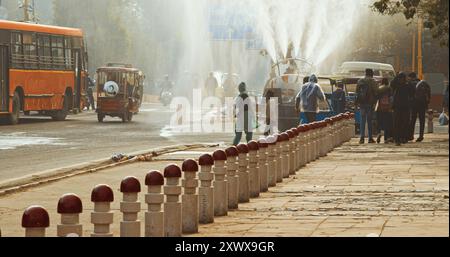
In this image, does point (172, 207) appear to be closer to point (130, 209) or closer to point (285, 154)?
point (130, 209)

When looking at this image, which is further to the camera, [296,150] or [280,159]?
[296,150]

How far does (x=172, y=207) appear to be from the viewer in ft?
44.3

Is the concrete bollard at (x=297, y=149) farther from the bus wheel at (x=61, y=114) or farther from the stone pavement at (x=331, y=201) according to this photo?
the bus wheel at (x=61, y=114)

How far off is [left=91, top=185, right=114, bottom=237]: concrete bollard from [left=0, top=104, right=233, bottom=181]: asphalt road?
12.7m

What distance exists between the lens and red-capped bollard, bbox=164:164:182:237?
13.5 metres

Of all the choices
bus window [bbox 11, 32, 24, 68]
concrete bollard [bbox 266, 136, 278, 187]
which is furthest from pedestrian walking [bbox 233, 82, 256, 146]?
bus window [bbox 11, 32, 24, 68]

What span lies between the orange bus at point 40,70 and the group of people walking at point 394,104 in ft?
46.4

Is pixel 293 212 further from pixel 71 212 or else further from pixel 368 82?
pixel 368 82

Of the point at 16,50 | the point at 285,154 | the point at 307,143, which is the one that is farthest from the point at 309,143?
the point at 16,50

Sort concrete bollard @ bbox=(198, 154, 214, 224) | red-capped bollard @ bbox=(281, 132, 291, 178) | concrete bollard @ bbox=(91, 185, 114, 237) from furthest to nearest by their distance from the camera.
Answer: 1. red-capped bollard @ bbox=(281, 132, 291, 178)
2. concrete bollard @ bbox=(198, 154, 214, 224)
3. concrete bollard @ bbox=(91, 185, 114, 237)

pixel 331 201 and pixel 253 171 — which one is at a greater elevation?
pixel 253 171

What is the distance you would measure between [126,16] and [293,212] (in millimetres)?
109953

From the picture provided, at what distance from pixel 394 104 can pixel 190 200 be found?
67.8ft

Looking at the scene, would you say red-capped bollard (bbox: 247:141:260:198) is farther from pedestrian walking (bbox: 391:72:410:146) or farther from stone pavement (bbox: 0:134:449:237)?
pedestrian walking (bbox: 391:72:410:146)
